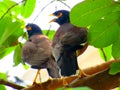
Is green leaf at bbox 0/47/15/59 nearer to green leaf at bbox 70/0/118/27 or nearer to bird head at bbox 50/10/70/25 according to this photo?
bird head at bbox 50/10/70/25

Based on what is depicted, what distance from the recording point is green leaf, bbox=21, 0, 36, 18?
559 millimetres

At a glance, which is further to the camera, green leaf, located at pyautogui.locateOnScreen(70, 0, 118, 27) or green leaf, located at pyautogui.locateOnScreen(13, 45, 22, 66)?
green leaf, located at pyautogui.locateOnScreen(13, 45, 22, 66)

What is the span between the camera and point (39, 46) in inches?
23.9

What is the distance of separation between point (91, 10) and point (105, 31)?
4 cm

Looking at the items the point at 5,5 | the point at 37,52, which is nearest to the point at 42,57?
the point at 37,52

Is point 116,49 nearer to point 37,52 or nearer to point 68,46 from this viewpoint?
point 68,46

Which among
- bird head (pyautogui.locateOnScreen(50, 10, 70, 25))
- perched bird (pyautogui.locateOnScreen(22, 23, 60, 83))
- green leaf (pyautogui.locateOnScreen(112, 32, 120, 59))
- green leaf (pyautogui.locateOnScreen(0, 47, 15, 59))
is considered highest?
green leaf (pyautogui.locateOnScreen(112, 32, 120, 59))

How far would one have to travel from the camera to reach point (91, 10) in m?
0.38

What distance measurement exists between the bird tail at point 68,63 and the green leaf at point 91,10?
0.36ft

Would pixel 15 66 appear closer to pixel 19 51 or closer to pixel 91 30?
pixel 19 51

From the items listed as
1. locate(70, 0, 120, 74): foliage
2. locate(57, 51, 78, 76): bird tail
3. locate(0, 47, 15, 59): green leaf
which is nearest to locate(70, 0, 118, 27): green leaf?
locate(70, 0, 120, 74): foliage

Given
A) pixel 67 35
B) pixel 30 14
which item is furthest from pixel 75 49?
pixel 30 14

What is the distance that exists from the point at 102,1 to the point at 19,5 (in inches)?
10.3

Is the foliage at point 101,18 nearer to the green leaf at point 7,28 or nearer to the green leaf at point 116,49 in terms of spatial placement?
the green leaf at point 116,49
